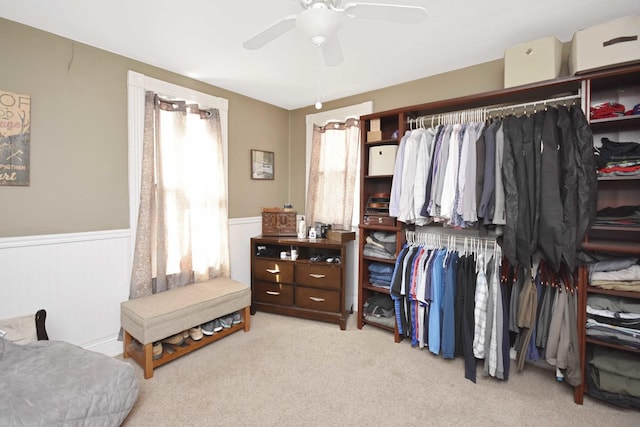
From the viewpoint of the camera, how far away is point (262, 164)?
3.77 m

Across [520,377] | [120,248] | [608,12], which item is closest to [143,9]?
[120,248]

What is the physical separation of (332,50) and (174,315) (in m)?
2.20

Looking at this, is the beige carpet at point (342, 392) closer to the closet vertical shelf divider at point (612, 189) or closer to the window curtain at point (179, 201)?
the closet vertical shelf divider at point (612, 189)

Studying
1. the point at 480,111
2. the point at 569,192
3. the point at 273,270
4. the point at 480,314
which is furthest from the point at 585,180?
the point at 273,270

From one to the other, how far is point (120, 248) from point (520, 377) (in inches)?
132

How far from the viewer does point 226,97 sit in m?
3.33

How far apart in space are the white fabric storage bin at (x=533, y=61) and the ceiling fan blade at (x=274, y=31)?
1.67m

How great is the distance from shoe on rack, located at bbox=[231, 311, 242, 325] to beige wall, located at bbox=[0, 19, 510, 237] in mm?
1281

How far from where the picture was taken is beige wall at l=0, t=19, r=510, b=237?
6.78 ft

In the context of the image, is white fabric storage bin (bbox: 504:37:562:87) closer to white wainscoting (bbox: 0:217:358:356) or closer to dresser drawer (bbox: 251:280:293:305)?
dresser drawer (bbox: 251:280:293:305)

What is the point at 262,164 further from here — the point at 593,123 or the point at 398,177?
the point at 593,123

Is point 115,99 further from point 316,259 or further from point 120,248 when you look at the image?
point 316,259

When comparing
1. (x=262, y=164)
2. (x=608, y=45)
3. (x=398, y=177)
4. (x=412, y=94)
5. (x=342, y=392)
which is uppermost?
(x=412, y=94)

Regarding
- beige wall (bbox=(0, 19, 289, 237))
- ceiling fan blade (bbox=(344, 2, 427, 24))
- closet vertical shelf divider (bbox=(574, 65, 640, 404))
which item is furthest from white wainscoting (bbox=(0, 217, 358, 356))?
closet vertical shelf divider (bbox=(574, 65, 640, 404))
